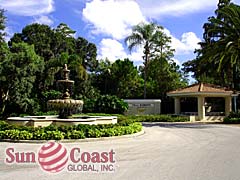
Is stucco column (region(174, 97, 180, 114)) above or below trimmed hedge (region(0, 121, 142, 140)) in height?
above

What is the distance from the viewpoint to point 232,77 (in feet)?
130

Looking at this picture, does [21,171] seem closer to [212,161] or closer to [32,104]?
[212,161]

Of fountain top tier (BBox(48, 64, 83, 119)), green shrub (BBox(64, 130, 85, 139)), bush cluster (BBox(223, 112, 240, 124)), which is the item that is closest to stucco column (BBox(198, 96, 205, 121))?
bush cluster (BBox(223, 112, 240, 124))

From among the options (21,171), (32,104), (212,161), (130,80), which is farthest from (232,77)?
(21,171)

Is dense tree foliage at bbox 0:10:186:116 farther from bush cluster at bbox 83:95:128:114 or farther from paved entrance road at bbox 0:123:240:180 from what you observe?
paved entrance road at bbox 0:123:240:180

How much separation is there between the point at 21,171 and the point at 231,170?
5.65 metres

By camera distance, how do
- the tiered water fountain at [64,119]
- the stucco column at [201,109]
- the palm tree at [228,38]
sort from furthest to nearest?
the stucco column at [201,109]
the palm tree at [228,38]
the tiered water fountain at [64,119]

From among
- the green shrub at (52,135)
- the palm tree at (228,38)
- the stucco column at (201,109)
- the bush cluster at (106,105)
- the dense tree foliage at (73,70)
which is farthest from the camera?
the bush cluster at (106,105)

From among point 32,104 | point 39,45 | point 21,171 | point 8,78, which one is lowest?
point 21,171

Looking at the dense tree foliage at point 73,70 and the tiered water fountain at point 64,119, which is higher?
the dense tree foliage at point 73,70

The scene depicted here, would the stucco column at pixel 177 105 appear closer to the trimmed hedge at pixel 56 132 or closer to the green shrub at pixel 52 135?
the trimmed hedge at pixel 56 132

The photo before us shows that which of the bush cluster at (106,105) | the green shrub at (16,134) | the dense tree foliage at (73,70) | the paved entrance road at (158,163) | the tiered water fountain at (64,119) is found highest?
the dense tree foliage at (73,70)

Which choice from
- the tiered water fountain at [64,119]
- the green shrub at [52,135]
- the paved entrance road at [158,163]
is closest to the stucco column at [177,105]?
the tiered water fountain at [64,119]

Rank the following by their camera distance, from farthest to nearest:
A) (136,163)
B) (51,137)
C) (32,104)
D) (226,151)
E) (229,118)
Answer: (32,104) → (229,118) → (51,137) → (226,151) → (136,163)
